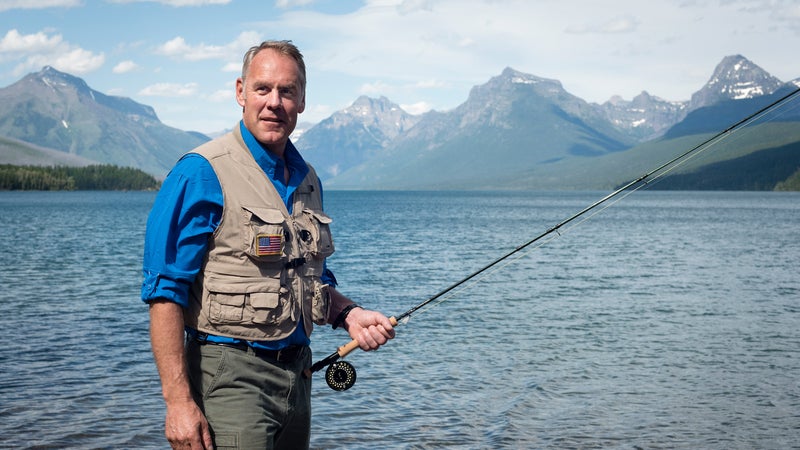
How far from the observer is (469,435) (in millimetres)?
10688

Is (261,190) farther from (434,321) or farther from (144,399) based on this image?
(434,321)

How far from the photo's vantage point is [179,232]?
3381mm

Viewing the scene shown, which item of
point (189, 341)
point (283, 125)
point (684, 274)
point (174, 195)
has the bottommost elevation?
point (684, 274)

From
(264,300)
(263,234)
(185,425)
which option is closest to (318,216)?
(263,234)

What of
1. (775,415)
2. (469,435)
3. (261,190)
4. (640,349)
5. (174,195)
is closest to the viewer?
(174,195)

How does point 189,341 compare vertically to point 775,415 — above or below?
above

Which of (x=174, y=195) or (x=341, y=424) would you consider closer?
(x=174, y=195)

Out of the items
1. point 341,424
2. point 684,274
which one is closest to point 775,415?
point 341,424

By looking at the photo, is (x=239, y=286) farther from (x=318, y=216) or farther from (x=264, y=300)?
(x=318, y=216)

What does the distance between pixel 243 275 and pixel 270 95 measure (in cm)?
83

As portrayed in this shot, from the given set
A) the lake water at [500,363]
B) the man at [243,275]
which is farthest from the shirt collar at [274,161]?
the lake water at [500,363]

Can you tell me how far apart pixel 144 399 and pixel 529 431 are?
5.60 metres

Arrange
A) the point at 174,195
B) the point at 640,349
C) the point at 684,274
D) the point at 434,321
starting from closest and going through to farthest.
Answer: the point at 174,195 < the point at 640,349 < the point at 434,321 < the point at 684,274

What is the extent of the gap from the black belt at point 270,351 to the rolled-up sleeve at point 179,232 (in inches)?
10.5
